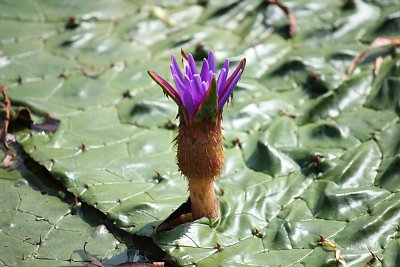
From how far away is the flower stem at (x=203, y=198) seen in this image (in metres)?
3.43

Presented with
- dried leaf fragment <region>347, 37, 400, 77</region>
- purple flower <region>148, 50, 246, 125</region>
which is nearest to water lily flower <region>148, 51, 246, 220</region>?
purple flower <region>148, 50, 246, 125</region>

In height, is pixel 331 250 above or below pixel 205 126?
below

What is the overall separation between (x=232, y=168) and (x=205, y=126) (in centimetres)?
84

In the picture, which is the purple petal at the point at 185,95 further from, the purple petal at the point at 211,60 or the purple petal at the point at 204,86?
the purple petal at the point at 211,60

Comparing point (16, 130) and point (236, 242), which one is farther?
point (16, 130)

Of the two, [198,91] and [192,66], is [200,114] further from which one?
[192,66]

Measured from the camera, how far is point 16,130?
4.36 metres

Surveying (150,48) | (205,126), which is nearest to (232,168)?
(205,126)

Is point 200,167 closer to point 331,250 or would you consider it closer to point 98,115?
point 331,250

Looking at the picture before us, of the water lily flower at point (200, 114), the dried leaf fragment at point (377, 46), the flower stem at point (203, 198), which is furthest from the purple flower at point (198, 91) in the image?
the dried leaf fragment at point (377, 46)

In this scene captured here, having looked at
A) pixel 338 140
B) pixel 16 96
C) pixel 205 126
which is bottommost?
pixel 338 140

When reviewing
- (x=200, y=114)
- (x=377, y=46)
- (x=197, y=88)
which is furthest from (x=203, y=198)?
(x=377, y=46)

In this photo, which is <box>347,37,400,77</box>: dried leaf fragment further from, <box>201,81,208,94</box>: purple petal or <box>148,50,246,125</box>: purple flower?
<box>201,81,208,94</box>: purple petal

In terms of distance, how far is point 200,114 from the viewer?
316 cm
